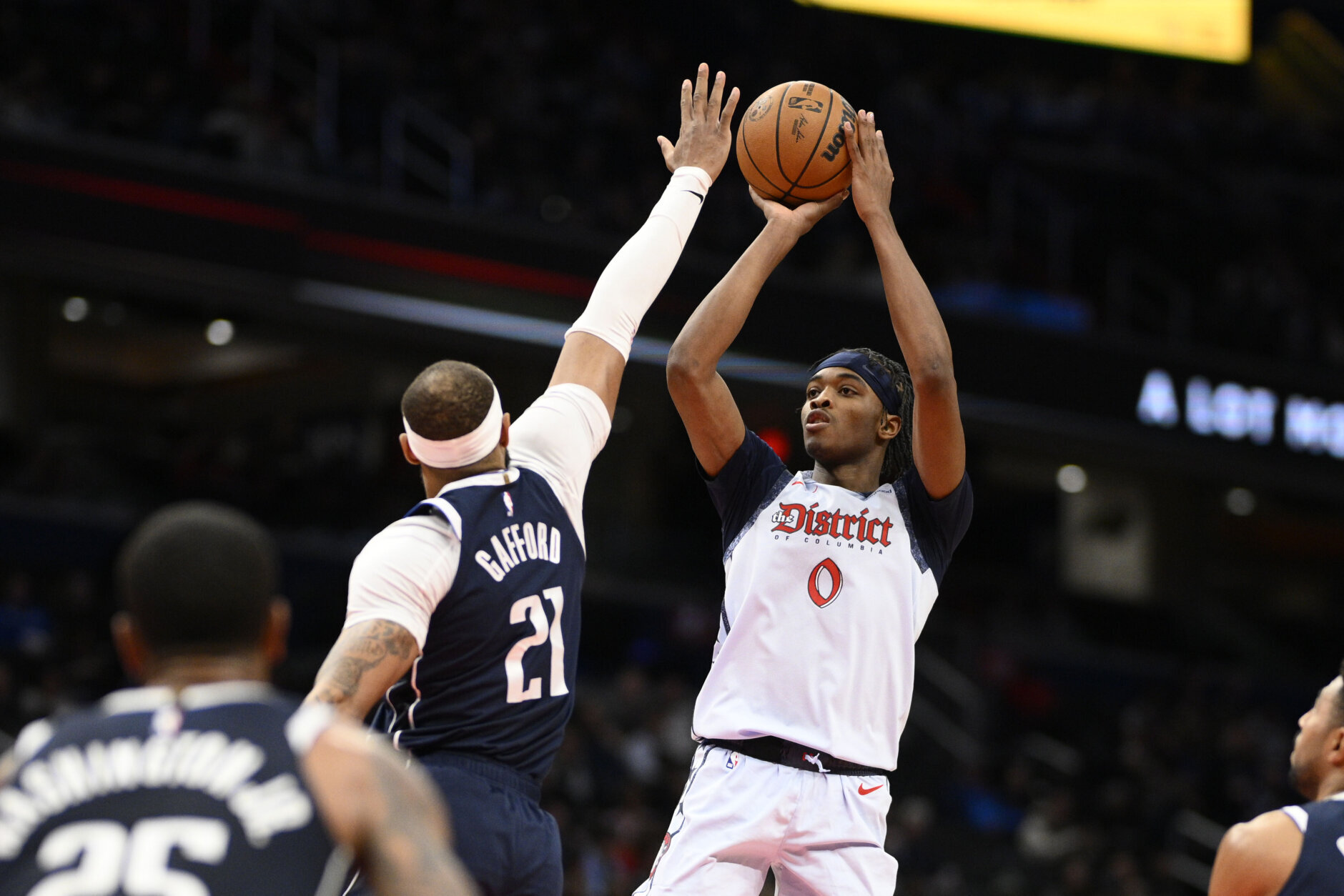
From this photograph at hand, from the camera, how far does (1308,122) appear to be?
2120 cm

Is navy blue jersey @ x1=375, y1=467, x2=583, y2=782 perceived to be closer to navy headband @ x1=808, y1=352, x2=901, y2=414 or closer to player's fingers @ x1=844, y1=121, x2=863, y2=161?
navy headband @ x1=808, y1=352, x2=901, y2=414

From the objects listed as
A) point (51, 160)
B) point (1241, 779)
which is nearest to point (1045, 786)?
point (1241, 779)

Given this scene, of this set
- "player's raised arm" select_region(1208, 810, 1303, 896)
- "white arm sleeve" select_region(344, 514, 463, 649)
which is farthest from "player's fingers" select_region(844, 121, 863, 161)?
"player's raised arm" select_region(1208, 810, 1303, 896)

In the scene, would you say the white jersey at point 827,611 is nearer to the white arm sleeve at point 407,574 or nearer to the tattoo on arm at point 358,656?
the white arm sleeve at point 407,574

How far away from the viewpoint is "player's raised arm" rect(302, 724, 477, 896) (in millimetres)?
2094

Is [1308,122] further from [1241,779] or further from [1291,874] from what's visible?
[1291,874]

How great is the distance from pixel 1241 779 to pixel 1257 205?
7.70 meters

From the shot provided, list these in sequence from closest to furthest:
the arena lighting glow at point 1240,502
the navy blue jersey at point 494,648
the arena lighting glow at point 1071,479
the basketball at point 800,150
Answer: the navy blue jersey at point 494,648
the basketball at point 800,150
the arena lighting glow at point 1071,479
the arena lighting glow at point 1240,502

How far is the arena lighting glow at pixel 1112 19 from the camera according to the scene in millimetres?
15969

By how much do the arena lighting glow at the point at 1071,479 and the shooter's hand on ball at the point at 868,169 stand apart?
18.3 m

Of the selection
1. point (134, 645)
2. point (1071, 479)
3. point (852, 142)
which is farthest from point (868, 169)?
point (1071, 479)

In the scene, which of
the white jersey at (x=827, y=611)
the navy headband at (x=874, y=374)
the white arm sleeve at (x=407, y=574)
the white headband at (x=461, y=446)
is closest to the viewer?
the white arm sleeve at (x=407, y=574)

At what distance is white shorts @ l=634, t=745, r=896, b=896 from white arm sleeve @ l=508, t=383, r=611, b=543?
2.70 feet

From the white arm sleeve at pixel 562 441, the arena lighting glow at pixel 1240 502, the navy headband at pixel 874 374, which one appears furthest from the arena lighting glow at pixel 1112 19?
the white arm sleeve at pixel 562 441
